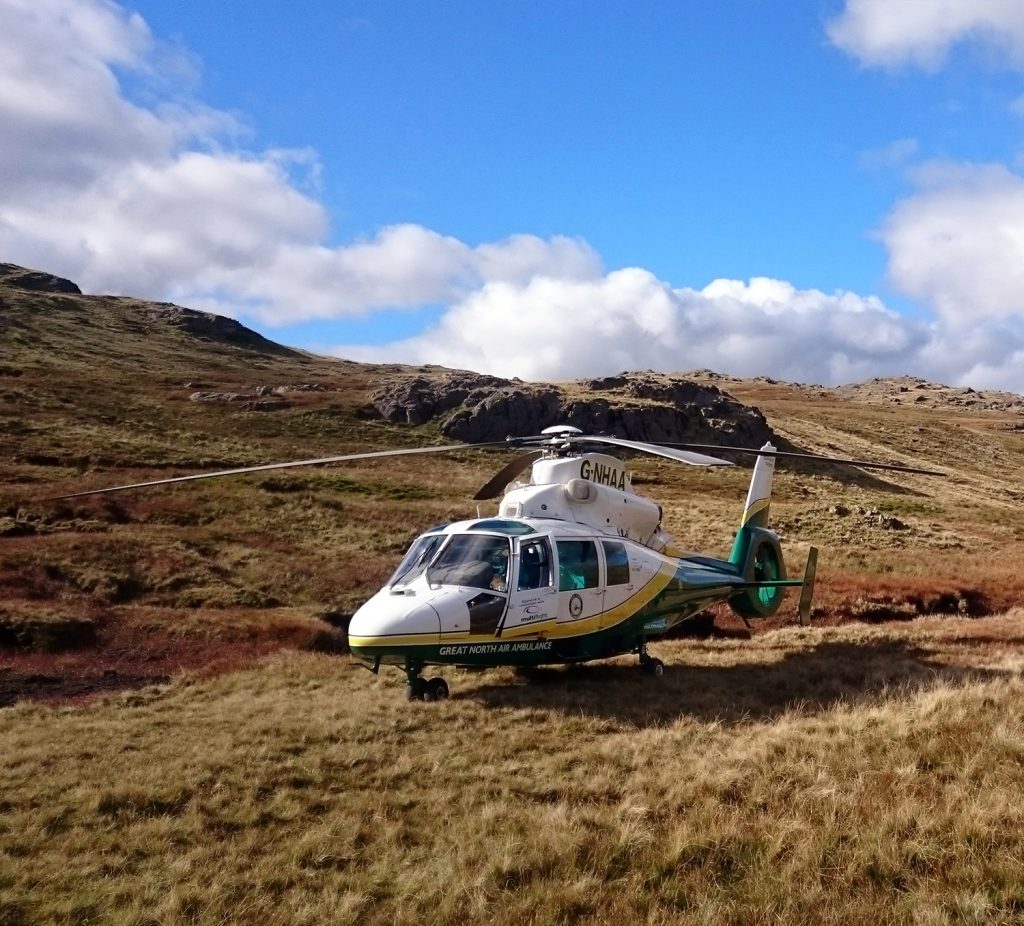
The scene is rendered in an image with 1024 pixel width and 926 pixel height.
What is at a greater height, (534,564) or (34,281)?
(34,281)

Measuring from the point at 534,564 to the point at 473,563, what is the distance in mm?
961

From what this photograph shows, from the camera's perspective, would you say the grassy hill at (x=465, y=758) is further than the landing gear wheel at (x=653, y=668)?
No

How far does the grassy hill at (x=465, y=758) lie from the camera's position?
5.29 m

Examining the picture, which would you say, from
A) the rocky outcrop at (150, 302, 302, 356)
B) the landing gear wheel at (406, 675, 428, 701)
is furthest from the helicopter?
the rocky outcrop at (150, 302, 302, 356)

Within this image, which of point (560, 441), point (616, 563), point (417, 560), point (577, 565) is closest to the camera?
point (417, 560)

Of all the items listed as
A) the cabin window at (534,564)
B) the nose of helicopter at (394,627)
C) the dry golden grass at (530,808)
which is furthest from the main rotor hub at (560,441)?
the dry golden grass at (530,808)

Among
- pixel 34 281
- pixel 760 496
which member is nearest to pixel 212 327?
pixel 34 281

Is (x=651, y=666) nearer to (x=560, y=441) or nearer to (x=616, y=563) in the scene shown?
(x=616, y=563)

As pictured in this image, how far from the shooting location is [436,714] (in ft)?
34.1

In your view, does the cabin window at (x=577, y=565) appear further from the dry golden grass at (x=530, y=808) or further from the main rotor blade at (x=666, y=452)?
the dry golden grass at (x=530, y=808)

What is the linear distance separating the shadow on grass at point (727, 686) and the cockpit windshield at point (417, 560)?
191 cm

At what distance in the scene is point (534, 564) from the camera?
12.0 meters

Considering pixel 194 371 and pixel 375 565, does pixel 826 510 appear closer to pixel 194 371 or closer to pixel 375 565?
pixel 375 565

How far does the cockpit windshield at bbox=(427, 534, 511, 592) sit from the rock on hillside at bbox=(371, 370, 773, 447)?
5047 cm
